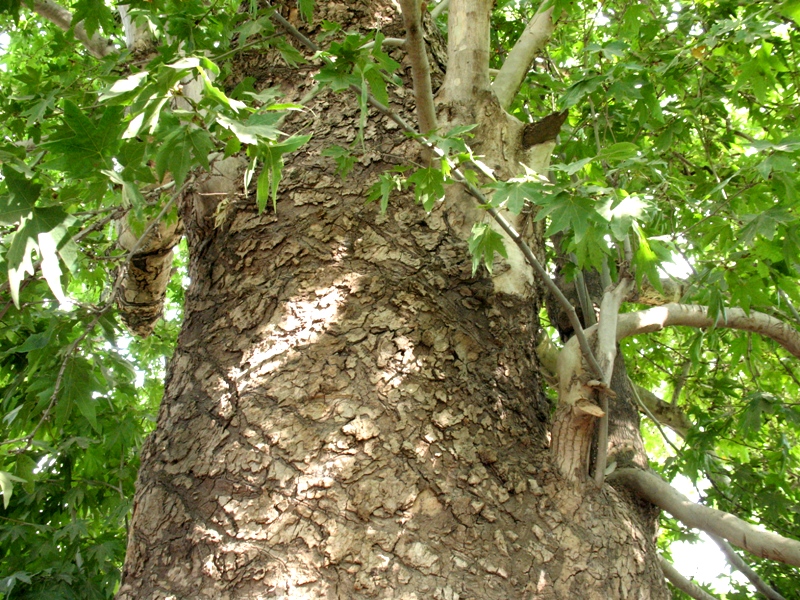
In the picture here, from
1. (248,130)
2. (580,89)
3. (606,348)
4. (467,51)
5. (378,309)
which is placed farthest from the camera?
(467,51)

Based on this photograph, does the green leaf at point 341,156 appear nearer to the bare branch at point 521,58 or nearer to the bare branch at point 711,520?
the bare branch at point 521,58

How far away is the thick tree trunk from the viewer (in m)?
1.57

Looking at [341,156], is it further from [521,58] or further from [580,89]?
[521,58]

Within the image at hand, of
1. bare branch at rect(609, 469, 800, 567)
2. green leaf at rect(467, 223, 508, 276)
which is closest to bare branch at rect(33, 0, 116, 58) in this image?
green leaf at rect(467, 223, 508, 276)

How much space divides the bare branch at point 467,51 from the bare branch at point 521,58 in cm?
20

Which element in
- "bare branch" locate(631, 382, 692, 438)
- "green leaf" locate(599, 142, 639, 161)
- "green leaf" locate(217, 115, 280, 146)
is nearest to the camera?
"green leaf" locate(217, 115, 280, 146)

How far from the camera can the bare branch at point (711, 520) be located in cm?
174

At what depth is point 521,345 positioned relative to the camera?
2.11m

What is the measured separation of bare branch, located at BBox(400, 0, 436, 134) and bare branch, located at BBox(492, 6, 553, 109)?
714mm

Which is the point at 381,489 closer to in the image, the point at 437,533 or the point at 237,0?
the point at 437,533

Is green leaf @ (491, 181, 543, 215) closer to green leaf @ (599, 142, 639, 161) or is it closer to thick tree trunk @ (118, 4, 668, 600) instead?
green leaf @ (599, 142, 639, 161)

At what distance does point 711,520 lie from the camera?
1.87 meters

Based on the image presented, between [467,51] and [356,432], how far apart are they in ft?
4.95

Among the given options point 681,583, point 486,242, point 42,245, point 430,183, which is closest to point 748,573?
point 681,583
